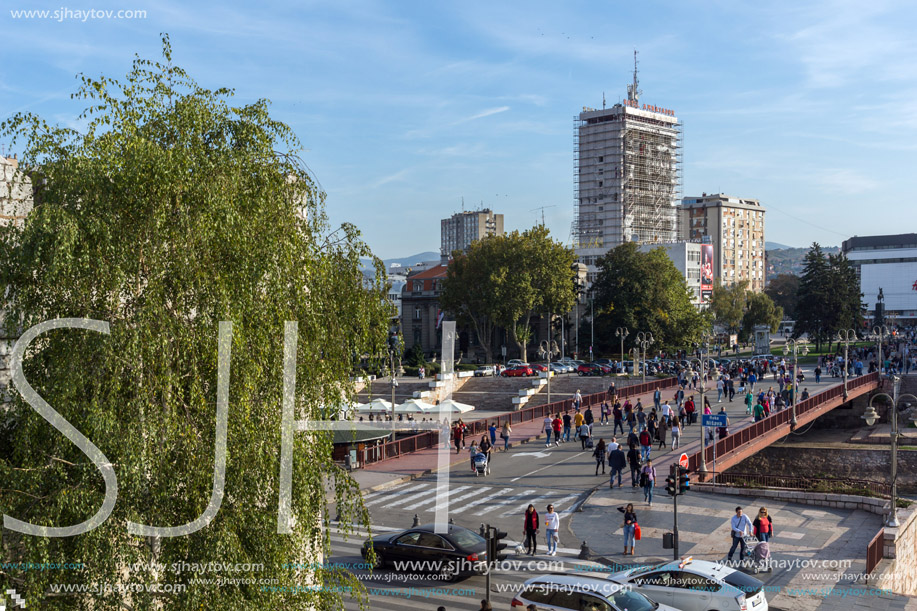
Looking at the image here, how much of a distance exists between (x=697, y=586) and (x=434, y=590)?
5.79 m

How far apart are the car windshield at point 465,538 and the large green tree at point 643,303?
65111 millimetres

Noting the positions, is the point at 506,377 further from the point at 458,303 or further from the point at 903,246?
the point at 903,246

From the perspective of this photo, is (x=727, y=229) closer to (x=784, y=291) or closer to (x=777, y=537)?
(x=784, y=291)

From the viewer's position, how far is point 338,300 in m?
10.6

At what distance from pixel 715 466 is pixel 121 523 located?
27.6 meters

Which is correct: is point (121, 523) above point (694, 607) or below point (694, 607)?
above

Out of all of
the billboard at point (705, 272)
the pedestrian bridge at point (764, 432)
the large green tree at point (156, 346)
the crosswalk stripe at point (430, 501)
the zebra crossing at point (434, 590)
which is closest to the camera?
the large green tree at point (156, 346)

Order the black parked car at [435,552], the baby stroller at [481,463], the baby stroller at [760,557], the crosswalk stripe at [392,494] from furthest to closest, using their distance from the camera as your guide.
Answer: the baby stroller at [481,463], the crosswalk stripe at [392,494], the baby stroller at [760,557], the black parked car at [435,552]

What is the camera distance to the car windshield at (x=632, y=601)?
14797mm

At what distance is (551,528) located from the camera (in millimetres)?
21344

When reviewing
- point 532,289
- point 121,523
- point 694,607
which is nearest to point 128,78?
point 121,523

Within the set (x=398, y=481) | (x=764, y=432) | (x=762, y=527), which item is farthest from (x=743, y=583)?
(x=764, y=432)

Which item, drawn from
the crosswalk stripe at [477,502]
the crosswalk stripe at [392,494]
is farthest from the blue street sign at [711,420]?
the crosswalk stripe at [392,494]

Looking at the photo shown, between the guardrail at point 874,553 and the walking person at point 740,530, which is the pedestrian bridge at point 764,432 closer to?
the guardrail at point 874,553
